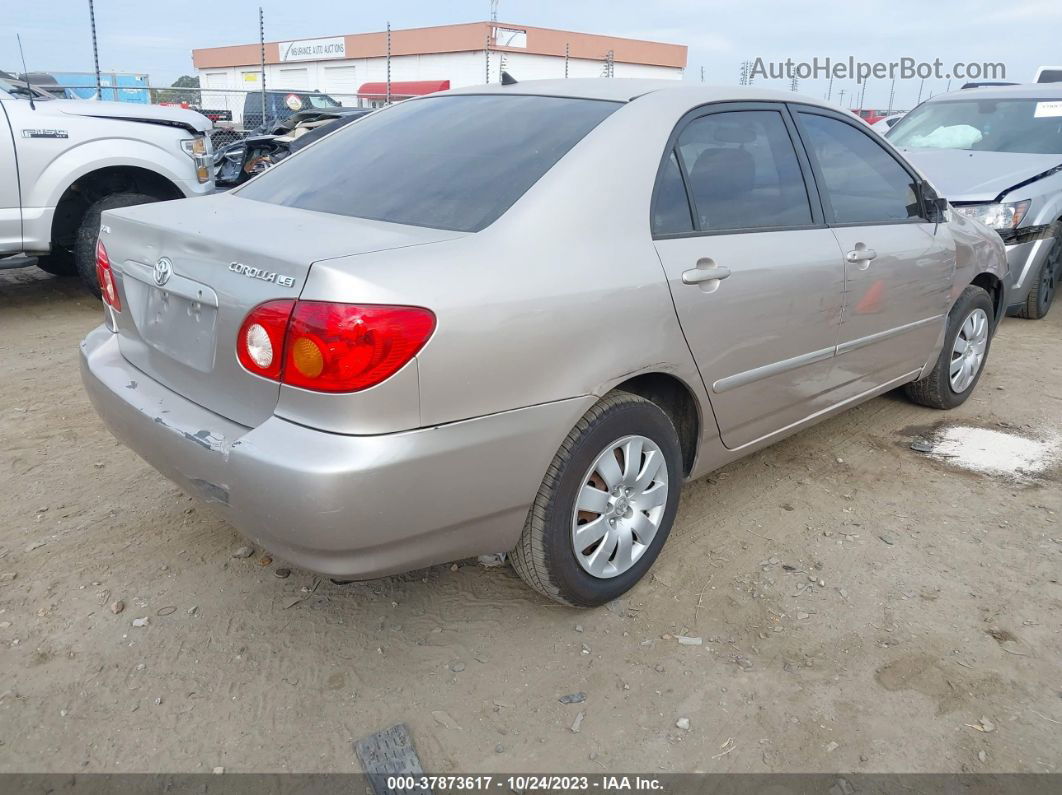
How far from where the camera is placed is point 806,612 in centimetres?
269

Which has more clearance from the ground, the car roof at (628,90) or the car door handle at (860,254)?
the car roof at (628,90)

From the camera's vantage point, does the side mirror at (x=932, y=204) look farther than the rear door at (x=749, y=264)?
Yes

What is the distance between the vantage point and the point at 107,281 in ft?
8.82

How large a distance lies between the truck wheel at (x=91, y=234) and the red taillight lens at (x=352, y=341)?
185 inches

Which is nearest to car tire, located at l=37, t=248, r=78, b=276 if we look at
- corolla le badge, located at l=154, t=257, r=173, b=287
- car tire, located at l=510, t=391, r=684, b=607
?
corolla le badge, located at l=154, t=257, r=173, b=287

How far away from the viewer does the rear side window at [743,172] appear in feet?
9.05

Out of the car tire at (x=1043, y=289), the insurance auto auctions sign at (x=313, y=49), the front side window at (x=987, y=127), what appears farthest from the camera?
the insurance auto auctions sign at (x=313, y=49)

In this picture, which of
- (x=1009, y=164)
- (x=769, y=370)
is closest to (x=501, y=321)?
(x=769, y=370)

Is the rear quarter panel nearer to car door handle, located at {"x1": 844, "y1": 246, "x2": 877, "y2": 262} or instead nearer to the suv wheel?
car door handle, located at {"x1": 844, "y1": 246, "x2": 877, "y2": 262}

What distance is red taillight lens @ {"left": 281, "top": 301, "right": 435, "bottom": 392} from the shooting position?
6.29ft

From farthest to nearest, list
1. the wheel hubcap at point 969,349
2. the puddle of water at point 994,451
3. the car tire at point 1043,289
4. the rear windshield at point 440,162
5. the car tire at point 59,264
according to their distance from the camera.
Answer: the car tire at point 59,264, the car tire at point 1043,289, the wheel hubcap at point 969,349, the puddle of water at point 994,451, the rear windshield at point 440,162

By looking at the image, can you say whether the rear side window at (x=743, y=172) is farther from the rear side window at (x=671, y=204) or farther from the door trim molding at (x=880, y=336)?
the door trim molding at (x=880, y=336)

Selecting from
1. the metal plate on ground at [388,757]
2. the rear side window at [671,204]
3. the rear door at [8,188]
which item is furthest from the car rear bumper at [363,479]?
the rear door at [8,188]

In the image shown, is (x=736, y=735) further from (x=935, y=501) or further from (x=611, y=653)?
(x=935, y=501)
